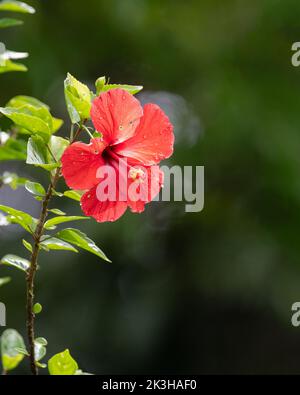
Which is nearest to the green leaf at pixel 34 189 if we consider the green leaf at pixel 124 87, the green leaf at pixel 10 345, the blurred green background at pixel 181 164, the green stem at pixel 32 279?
the green stem at pixel 32 279

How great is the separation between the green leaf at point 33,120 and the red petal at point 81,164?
0.20ft

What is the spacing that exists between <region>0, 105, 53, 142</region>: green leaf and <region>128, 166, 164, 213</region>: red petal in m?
0.15

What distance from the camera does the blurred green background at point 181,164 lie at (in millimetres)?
3617

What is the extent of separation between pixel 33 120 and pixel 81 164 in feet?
0.31

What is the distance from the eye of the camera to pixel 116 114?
99 cm

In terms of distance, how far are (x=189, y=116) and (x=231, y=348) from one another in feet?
4.88

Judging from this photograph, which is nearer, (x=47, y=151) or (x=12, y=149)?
(x=47, y=151)

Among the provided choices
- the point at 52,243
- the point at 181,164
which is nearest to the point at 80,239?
the point at 52,243

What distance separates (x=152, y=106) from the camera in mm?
1041

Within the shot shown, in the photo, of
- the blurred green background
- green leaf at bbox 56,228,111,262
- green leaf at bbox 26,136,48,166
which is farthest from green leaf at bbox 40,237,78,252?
the blurred green background

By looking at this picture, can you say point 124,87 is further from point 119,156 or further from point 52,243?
point 52,243

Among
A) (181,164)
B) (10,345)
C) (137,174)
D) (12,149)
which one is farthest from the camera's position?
(181,164)

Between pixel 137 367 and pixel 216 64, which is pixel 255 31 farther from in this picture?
pixel 137 367

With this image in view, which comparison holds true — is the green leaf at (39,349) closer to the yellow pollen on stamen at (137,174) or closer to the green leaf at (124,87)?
the yellow pollen on stamen at (137,174)
